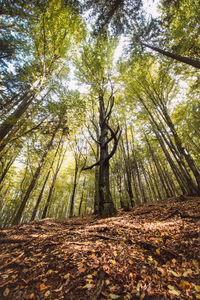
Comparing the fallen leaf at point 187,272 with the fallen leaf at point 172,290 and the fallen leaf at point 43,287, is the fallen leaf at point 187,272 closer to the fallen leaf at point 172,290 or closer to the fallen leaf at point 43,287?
the fallen leaf at point 172,290

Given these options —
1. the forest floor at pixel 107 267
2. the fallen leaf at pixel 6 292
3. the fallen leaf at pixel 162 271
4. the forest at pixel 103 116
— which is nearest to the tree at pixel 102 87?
the forest at pixel 103 116

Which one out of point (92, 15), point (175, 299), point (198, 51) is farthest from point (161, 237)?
point (92, 15)

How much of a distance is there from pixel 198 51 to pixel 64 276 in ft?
38.0

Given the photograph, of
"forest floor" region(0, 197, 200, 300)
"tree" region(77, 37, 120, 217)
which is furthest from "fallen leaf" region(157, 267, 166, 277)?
"tree" region(77, 37, 120, 217)

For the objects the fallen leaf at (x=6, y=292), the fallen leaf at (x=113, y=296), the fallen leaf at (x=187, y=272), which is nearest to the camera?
the fallen leaf at (x=113, y=296)

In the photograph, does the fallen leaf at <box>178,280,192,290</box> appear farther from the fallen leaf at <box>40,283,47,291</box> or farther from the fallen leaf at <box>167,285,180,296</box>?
the fallen leaf at <box>40,283,47,291</box>

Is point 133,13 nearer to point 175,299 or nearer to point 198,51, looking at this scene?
point 198,51

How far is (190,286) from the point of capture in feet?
5.21

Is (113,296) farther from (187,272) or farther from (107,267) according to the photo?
(187,272)

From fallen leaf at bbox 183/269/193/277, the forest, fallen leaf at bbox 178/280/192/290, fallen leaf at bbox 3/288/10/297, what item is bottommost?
fallen leaf at bbox 178/280/192/290

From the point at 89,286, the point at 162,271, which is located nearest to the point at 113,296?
the point at 89,286

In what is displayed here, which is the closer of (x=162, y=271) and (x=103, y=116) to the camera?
A: (x=162, y=271)

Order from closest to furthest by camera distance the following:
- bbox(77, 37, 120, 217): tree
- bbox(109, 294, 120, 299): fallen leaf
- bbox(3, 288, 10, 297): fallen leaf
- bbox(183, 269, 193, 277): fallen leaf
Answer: bbox(109, 294, 120, 299): fallen leaf < bbox(3, 288, 10, 297): fallen leaf < bbox(183, 269, 193, 277): fallen leaf < bbox(77, 37, 120, 217): tree

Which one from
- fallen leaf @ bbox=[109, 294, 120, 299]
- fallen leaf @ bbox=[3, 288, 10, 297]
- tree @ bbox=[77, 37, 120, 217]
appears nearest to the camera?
fallen leaf @ bbox=[109, 294, 120, 299]
